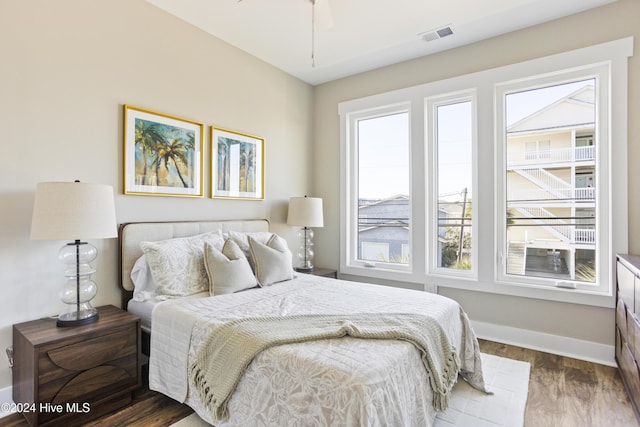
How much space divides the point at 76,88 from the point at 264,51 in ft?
6.12

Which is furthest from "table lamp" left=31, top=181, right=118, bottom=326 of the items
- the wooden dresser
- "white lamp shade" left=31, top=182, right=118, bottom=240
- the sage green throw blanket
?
the wooden dresser

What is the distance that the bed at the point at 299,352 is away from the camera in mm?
1350

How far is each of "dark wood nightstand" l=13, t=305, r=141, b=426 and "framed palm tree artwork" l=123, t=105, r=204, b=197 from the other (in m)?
1.08

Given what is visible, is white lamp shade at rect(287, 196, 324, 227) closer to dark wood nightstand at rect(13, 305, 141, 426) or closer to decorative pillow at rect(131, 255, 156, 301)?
decorative pillow at rect(131, 255, 156, 301)

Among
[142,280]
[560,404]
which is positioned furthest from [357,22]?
[560,404]

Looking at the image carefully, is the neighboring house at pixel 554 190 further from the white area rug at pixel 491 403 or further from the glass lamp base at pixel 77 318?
the glass lamp base at pixel 77 318

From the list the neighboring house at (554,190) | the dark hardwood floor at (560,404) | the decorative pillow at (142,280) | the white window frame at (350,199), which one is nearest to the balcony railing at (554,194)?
A: the neighboring house at (554,190)

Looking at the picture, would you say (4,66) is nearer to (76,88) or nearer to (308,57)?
(76,88)

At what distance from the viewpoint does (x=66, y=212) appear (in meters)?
1.92

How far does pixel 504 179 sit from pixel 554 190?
417mm

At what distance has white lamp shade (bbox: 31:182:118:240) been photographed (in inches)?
74.7

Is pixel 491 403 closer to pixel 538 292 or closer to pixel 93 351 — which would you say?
pixel 538 292

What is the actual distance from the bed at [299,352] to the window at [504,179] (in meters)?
1.29

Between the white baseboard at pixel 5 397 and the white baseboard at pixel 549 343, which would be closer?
the white baseboard at pixel 5 397
